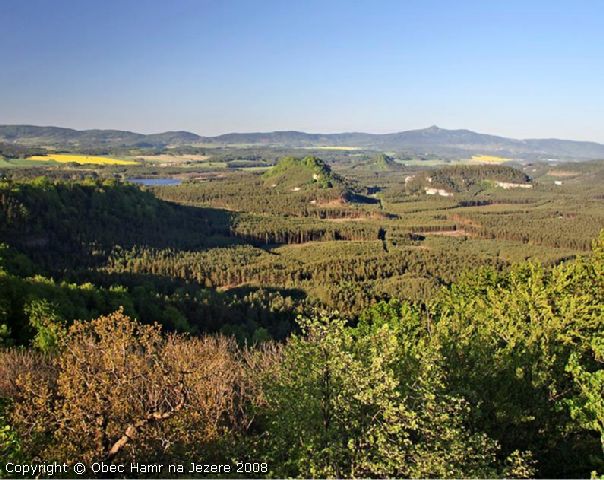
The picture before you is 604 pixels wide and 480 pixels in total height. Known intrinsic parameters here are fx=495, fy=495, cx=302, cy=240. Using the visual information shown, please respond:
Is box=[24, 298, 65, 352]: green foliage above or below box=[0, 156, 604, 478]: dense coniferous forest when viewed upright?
below

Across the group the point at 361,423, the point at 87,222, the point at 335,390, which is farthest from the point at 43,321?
the point at 87,222

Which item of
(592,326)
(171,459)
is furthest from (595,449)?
(171,459)

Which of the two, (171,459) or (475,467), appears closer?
(475,467)

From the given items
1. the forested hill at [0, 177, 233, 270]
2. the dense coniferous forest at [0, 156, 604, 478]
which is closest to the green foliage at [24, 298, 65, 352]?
the dense coniferous forest at [0, 156, 604, 478]

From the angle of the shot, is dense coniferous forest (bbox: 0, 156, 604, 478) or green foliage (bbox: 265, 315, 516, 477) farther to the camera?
dense coniferous forest (bbox: 0, 156, 604, 478)

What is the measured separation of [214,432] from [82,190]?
158 metres

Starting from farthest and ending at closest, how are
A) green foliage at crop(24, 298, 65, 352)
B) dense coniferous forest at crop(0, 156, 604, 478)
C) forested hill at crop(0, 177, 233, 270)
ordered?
forested hill at crop(0, 177, 233, 270) < green foliage at crop(24, 298, 65, 352) < dense coniferous forest at crop(0, 156, 604, 478)

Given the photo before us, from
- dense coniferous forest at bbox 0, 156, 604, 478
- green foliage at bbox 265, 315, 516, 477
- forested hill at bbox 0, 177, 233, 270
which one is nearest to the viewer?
green foliage at bbox 265, 315, 516, 477

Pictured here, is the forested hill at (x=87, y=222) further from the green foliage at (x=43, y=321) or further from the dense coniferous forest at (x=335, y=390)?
the dense coniferous forest at (x=335, y=390)

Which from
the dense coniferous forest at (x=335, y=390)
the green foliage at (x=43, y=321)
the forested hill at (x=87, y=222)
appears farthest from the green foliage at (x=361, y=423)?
the forested hill at (x=87, y=222)

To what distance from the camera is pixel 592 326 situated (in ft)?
120

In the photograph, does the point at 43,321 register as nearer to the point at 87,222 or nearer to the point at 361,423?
the point at 361,423

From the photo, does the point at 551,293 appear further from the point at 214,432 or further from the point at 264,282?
the point at 264,282

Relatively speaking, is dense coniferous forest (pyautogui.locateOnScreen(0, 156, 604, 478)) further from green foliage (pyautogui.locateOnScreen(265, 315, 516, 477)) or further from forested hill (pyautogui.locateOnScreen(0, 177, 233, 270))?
forested hill (pyautogui.locateOnScreen(0, 177, 233, 270))
